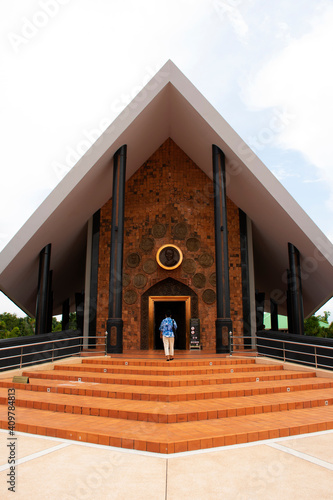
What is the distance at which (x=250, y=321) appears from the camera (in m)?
13.3

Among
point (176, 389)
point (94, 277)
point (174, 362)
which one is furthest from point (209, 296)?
point (176, 389)

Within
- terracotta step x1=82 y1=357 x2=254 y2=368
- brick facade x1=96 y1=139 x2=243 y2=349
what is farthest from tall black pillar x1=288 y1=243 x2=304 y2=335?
terracotta step x1=82 y1=357 x2=254 y2=368

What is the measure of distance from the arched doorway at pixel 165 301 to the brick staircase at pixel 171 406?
493cm

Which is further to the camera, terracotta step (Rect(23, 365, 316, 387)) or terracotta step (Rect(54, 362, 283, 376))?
terracotta step (Rect(54, 362, 283, 376))

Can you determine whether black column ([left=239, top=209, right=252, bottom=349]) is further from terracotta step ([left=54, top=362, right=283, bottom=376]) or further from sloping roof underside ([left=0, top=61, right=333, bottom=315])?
terracotta step ([left=54, top=362, right=283, bottom=376])

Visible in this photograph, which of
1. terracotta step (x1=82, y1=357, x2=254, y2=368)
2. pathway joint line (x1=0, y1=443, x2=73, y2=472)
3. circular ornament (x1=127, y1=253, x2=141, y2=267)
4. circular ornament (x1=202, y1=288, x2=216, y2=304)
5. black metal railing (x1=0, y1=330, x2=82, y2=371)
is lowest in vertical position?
pathway joint line (x1=0, y1=443, x2=73, y2=472)

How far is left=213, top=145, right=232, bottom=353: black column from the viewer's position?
10688 mm

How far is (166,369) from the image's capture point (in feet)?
25.5

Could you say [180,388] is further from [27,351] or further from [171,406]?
[27,351]

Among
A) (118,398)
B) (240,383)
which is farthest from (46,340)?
(240,383)

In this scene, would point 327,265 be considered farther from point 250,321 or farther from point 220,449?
point 220,449

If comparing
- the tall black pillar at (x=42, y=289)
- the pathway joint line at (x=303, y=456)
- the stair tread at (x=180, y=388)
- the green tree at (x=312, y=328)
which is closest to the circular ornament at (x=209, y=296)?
the tall black pillar at (x=42, y=289)

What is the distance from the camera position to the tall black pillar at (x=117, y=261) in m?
10.6

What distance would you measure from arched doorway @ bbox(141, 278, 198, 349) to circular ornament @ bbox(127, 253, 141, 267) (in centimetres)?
112
